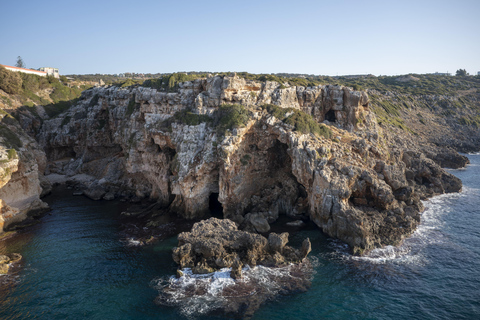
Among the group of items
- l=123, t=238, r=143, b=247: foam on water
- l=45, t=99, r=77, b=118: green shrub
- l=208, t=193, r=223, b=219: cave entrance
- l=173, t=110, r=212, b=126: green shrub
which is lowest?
l=123, t=238, r=143, b=247: foam on water

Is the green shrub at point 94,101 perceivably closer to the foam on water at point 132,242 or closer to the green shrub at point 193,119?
the green shrub at point 193,119

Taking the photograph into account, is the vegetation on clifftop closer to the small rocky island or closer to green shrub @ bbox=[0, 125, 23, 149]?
green shrub @ bbox=[0, 125, 23, 149]

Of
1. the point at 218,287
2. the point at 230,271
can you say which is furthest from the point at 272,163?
the point at 218,287

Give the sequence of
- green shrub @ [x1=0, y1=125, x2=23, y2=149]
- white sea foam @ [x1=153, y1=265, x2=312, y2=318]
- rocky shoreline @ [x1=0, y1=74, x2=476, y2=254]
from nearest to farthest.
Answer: white sea foam @ [x1=153, y1=265, x2=312, y2=318], rocky shoreline @ [x1=0, y1=74, x2=476, y2=254], green shrub @ [x1=0, y1=125, x2=23, y2=149]

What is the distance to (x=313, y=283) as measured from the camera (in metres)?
23.9

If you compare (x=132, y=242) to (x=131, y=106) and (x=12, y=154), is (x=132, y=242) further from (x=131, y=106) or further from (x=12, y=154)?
(x=131, y=106)

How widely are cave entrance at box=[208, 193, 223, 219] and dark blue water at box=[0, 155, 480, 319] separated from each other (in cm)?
841

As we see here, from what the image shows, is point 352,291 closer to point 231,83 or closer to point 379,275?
point 379,275

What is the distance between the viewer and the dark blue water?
21.0 metres

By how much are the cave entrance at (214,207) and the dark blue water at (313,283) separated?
8.41 meters

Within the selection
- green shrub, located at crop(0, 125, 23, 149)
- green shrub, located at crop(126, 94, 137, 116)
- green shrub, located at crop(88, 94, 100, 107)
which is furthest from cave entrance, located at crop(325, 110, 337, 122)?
green shrub, located at crop(88, 94, 100, 107)

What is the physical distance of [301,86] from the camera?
42438 mm

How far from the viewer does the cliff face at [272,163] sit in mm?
32375

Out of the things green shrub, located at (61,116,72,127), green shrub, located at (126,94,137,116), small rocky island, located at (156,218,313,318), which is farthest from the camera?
green shrub, located at (61,116,72,127)
